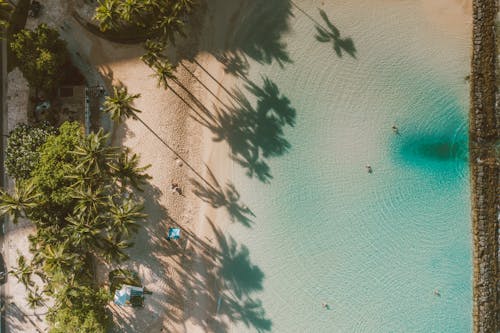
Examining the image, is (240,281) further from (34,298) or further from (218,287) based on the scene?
(34,298)

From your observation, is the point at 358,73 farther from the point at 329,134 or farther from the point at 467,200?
the point at 467,200

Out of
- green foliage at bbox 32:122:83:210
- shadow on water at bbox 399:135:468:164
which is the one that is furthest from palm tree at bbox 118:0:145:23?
shadow on water at bbox 399:135:468:164

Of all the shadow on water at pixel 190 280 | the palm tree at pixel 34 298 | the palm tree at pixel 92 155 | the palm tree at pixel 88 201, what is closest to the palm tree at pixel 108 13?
the palm tree at pixel 92 155

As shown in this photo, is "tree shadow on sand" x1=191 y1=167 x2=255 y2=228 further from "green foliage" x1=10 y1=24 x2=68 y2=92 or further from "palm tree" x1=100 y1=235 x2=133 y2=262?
"green foliage" x1=10 y1=24 x2=68 y2=92

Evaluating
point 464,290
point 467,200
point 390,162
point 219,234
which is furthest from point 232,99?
point 464,290

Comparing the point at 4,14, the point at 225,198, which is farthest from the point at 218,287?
the point at 4,14
